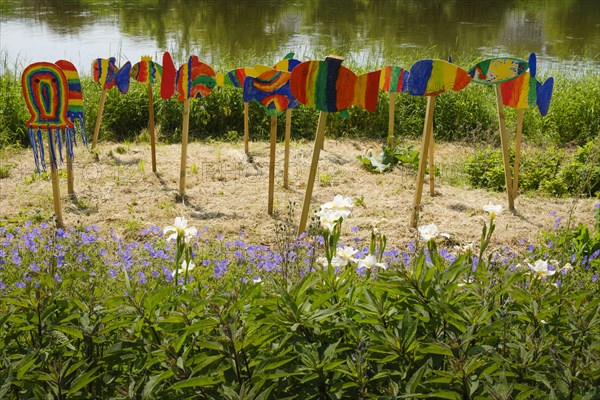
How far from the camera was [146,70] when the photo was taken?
19.4 ft

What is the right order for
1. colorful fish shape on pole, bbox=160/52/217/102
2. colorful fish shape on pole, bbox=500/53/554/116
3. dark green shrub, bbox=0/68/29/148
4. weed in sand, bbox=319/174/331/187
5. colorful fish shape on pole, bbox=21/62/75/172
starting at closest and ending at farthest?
colorful fish shape on pole, bbox=21/62/75/172, colorful fish shape on pole, bbox=500/53/554/116, colorful fish shape on pole, bbox=160/52/217/102, weed in sand, bbox=319/174/331/187, dark green shrub, bbox=0/68/29/148

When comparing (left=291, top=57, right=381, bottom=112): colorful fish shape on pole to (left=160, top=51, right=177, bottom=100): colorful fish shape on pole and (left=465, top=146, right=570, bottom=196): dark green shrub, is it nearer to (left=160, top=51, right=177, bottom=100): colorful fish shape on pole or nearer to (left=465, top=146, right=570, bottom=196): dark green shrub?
(left=160, top=51, right=177, bottom=100): colorful fish shape on pole

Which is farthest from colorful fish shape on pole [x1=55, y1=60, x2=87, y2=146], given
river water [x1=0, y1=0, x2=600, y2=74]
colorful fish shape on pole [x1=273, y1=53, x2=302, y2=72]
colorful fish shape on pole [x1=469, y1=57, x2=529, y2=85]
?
river water [x1=0, y1=0, x2=600, y2=74]

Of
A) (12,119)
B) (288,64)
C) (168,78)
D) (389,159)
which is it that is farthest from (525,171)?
(12,119)

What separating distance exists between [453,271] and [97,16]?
599 inches

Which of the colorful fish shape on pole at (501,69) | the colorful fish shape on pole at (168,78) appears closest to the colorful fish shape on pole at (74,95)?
the colorful fish shape on pole at (168,78)

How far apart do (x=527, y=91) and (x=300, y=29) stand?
9894 millimetres

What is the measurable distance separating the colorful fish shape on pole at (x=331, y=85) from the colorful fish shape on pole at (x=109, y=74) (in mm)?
2325

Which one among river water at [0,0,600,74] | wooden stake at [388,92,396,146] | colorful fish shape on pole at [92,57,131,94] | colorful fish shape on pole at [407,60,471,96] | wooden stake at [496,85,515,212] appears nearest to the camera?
colorful fish shape on pole at [407,60,471,96]

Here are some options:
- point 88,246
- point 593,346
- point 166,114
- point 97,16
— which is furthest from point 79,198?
point 97,16

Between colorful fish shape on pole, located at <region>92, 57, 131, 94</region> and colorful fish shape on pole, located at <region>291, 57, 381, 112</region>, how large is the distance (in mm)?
2325

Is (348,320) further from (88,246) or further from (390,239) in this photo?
(390,239)

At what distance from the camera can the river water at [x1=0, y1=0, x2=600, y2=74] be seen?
12211 mm

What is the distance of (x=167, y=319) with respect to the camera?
1938mm
